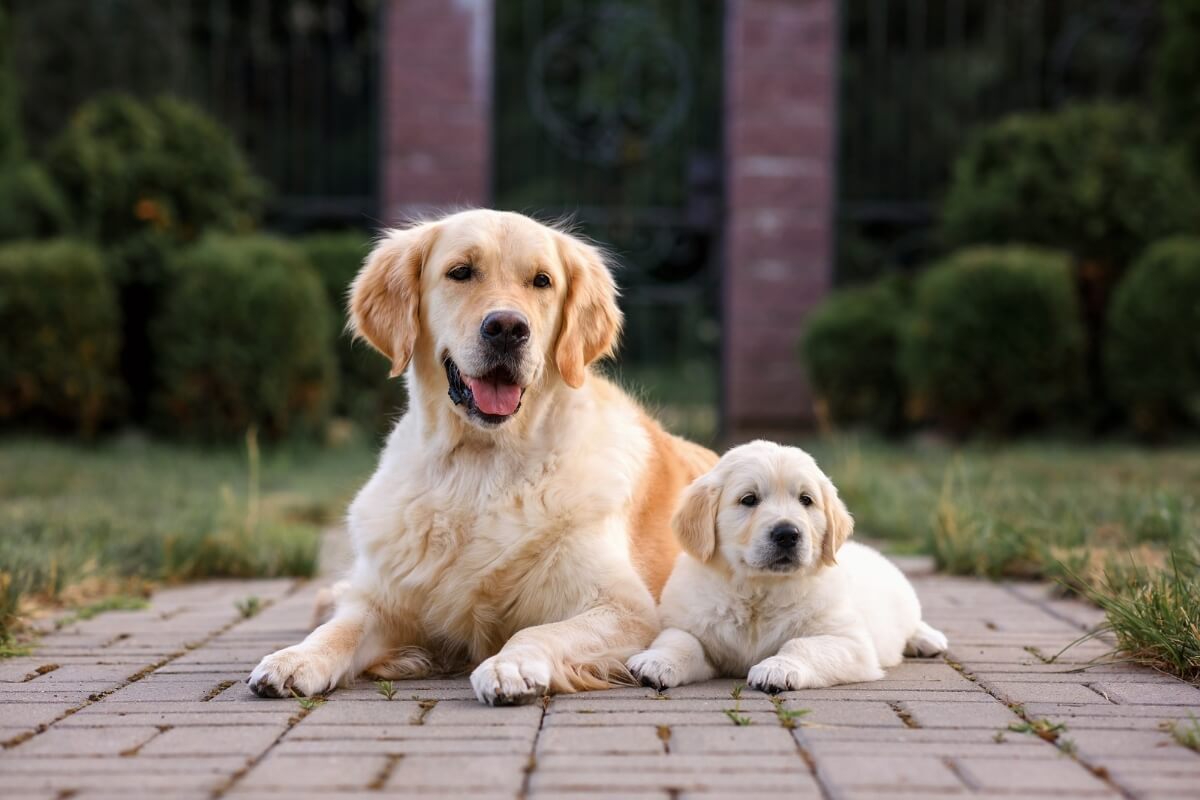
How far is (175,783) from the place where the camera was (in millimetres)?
2357

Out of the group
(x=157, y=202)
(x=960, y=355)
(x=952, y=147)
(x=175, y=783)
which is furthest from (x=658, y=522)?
(x=952, y=147)

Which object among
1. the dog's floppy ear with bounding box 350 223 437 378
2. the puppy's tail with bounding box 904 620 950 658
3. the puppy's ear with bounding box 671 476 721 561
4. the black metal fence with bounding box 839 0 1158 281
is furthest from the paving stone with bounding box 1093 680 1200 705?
the black metal fence with bounding box 839 0 1158 281

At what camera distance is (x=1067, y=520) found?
17.0 feet

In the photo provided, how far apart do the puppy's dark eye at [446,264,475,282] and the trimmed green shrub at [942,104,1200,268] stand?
6981 mm

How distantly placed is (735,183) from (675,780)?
8.48 meters

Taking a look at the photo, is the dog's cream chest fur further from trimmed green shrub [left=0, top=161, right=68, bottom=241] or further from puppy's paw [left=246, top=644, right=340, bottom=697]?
trimmed green shrub [left=0, top=161, right=68, bottom=241]

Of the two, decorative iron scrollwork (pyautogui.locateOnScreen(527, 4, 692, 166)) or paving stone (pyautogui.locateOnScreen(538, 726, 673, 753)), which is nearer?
paving stone (pyautogui.locateOnScreen(538, 726, 673, 753))

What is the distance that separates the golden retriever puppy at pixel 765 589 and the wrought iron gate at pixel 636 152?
5.74 meters

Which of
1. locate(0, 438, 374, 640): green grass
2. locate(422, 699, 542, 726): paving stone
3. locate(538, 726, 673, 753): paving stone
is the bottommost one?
locate(0, 438, 374, 640): green grass

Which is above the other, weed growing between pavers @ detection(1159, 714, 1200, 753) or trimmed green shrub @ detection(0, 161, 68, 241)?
trimmed green shrub @ detection(0, 161, 68, 241)

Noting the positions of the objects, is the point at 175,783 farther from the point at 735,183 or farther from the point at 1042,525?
the point at 735,183

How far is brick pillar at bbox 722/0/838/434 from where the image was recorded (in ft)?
33.9

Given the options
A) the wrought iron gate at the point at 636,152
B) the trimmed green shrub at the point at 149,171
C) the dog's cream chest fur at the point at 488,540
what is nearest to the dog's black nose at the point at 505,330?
the dog's cream chest fur at the point at 488,540

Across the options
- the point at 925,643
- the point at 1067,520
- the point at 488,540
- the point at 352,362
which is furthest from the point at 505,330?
the point at 352,362
